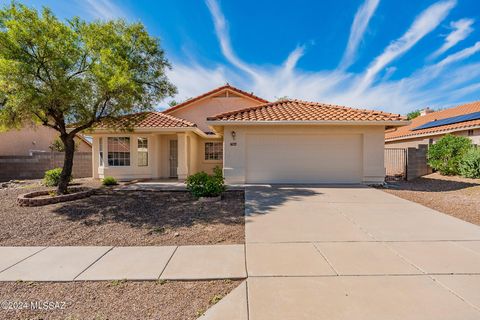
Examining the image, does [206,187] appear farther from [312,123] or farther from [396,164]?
[396,164]

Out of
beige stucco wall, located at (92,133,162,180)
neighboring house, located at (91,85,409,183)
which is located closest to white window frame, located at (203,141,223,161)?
beige stucco wall, located at (92,133,162,180)

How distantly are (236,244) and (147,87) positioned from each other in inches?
288

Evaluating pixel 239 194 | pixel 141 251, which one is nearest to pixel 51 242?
pixel 141 251

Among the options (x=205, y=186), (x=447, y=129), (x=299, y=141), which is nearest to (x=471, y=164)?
(x=447, y=129)

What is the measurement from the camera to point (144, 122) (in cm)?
1263

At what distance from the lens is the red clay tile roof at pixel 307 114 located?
1030cm

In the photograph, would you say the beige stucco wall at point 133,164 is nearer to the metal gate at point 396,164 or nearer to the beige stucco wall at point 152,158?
→ the beige stucco wall at point 152,158

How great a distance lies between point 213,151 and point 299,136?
21.8 ft

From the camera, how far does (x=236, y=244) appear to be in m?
4.34

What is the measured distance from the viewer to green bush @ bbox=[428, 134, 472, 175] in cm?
1221

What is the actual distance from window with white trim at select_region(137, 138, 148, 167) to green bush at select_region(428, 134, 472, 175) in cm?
1612

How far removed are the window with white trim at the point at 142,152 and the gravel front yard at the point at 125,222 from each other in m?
4.84

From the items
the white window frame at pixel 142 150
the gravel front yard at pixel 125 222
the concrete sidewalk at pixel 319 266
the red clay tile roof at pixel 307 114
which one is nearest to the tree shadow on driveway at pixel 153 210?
the gravel front yard at pixel 125 222

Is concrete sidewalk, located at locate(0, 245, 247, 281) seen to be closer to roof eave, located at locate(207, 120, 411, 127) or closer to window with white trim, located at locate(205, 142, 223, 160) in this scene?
roof eave, located at locate(207, 120, 411, 127)
